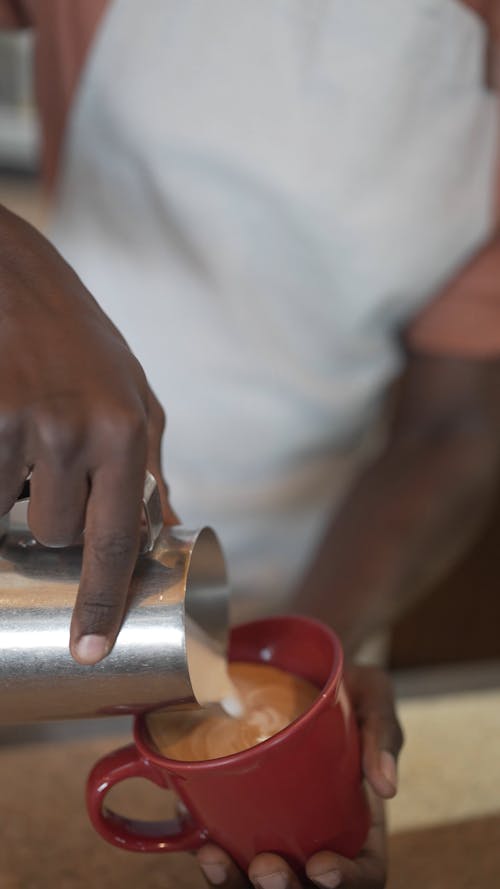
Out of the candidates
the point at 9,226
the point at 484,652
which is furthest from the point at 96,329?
the point at 484,652

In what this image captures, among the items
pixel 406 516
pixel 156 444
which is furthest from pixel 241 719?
pixel 406 516

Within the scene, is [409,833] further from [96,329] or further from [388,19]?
[388,19]

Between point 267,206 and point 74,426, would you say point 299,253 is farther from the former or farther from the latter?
point 74,426

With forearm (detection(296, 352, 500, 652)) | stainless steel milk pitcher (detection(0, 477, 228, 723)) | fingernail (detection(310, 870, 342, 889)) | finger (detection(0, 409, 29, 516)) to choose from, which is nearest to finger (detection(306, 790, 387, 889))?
fingernail (detection(310, 870, 342, 889))

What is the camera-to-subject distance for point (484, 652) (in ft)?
5.82

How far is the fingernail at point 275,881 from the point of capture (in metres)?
0.47

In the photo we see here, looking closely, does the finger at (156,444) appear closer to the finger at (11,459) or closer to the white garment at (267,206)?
the finger at (11,459)

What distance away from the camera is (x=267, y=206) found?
0.85 meters

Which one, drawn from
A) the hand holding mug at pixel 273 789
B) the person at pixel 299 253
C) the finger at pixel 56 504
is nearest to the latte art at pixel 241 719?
the hand holding mug at pixel 273 789

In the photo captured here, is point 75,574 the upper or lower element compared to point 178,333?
upper

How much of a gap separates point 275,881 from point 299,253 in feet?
1.79

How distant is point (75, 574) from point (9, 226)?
150 mm

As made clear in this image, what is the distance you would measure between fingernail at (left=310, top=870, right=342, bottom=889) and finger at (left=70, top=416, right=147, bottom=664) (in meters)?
0.16

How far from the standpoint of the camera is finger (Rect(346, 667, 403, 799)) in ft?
1.65
